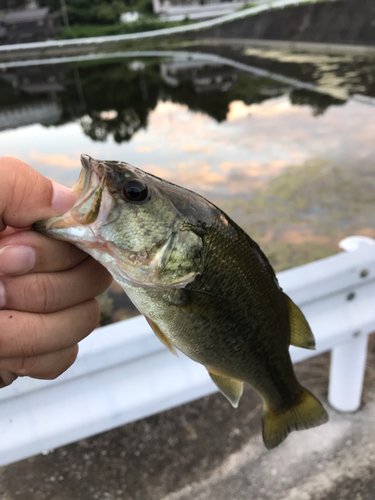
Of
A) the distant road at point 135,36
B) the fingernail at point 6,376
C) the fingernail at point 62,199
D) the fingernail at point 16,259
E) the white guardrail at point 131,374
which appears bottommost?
the white guardrail at point 131,374

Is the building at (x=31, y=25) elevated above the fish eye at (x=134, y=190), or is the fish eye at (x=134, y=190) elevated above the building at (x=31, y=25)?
the building at (x=31, y=25)

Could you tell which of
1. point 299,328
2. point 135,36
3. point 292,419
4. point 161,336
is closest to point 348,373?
point 292,419

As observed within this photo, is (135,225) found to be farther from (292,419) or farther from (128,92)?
(128,92)

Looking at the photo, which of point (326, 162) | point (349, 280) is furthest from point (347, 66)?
point (349, 280)

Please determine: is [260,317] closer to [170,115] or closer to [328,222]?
[328,222]

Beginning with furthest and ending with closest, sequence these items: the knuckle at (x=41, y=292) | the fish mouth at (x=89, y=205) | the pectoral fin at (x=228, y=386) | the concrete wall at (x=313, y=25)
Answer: the concrete wall at (x=313, y=25) → the pectoral fin at (x=228, y=386) → the knuckle at (x=41, y=292) → the fish mouth at (x=89, y=205)

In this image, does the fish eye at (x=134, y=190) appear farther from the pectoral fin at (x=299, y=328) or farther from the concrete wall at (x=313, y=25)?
the concrete wall at (x=313, y=25)

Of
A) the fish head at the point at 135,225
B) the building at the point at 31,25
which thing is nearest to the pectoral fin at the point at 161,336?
the fish head at the point at 135,225
